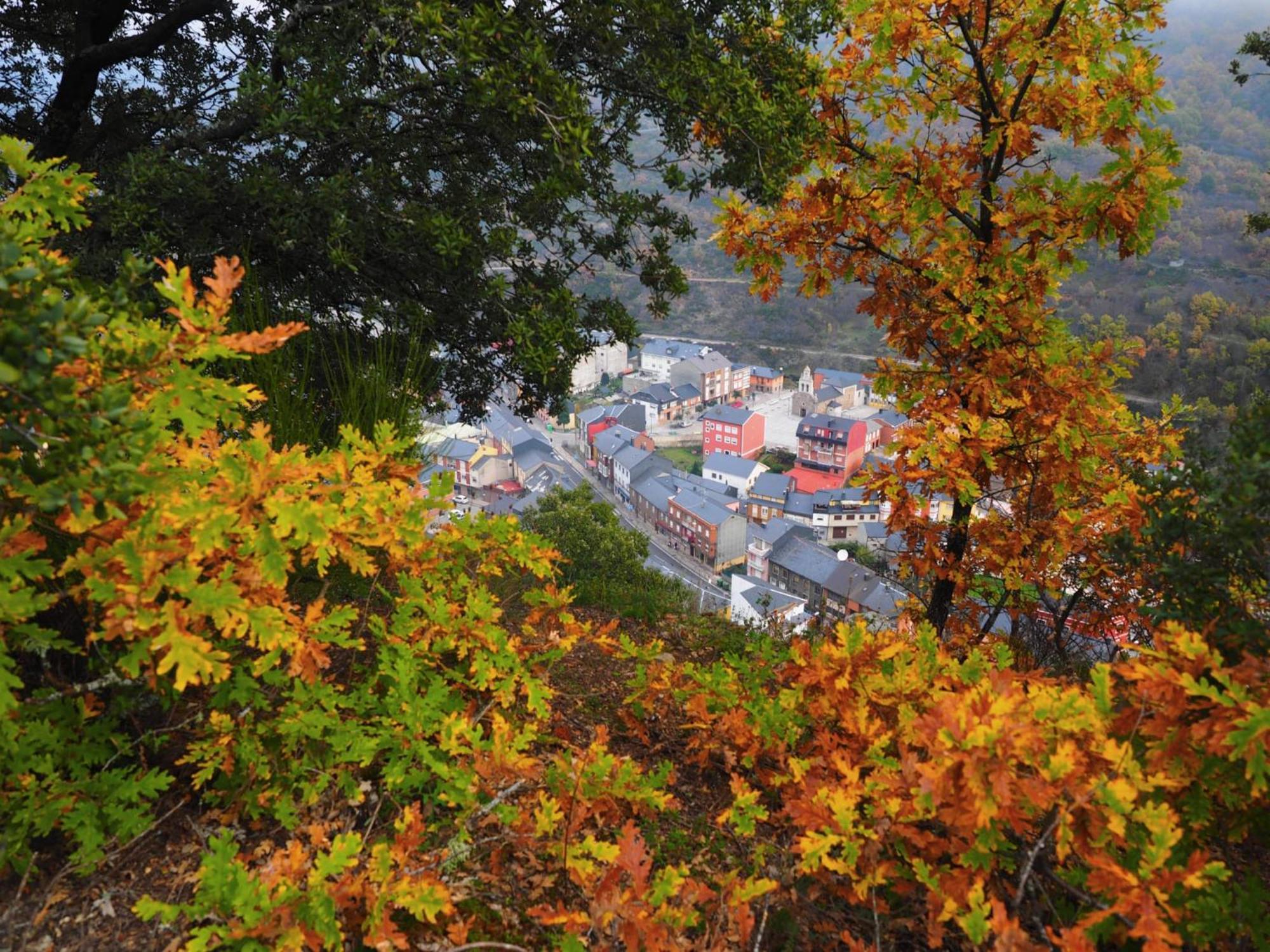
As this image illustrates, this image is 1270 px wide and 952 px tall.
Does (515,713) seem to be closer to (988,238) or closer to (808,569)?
(988,238)

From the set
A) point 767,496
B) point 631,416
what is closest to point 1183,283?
point 767,496

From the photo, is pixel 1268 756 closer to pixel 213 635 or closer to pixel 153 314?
pixel 213 635

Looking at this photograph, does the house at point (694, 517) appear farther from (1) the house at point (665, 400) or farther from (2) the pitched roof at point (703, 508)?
(1) the house at point (665, 400)

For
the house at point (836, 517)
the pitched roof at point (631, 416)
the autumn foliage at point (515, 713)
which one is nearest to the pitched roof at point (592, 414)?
the pitched roof at point (631, 416)

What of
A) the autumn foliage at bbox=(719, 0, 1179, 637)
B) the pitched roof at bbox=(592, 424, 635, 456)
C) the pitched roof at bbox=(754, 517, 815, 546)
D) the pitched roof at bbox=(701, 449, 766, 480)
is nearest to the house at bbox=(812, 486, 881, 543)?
the pitched roof at bbox=(754, 517, 815, 546)

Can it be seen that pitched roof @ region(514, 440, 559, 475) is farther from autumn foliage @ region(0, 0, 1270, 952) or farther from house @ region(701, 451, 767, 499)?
autumn foliage @ region(0, 0, 1270, 952)
